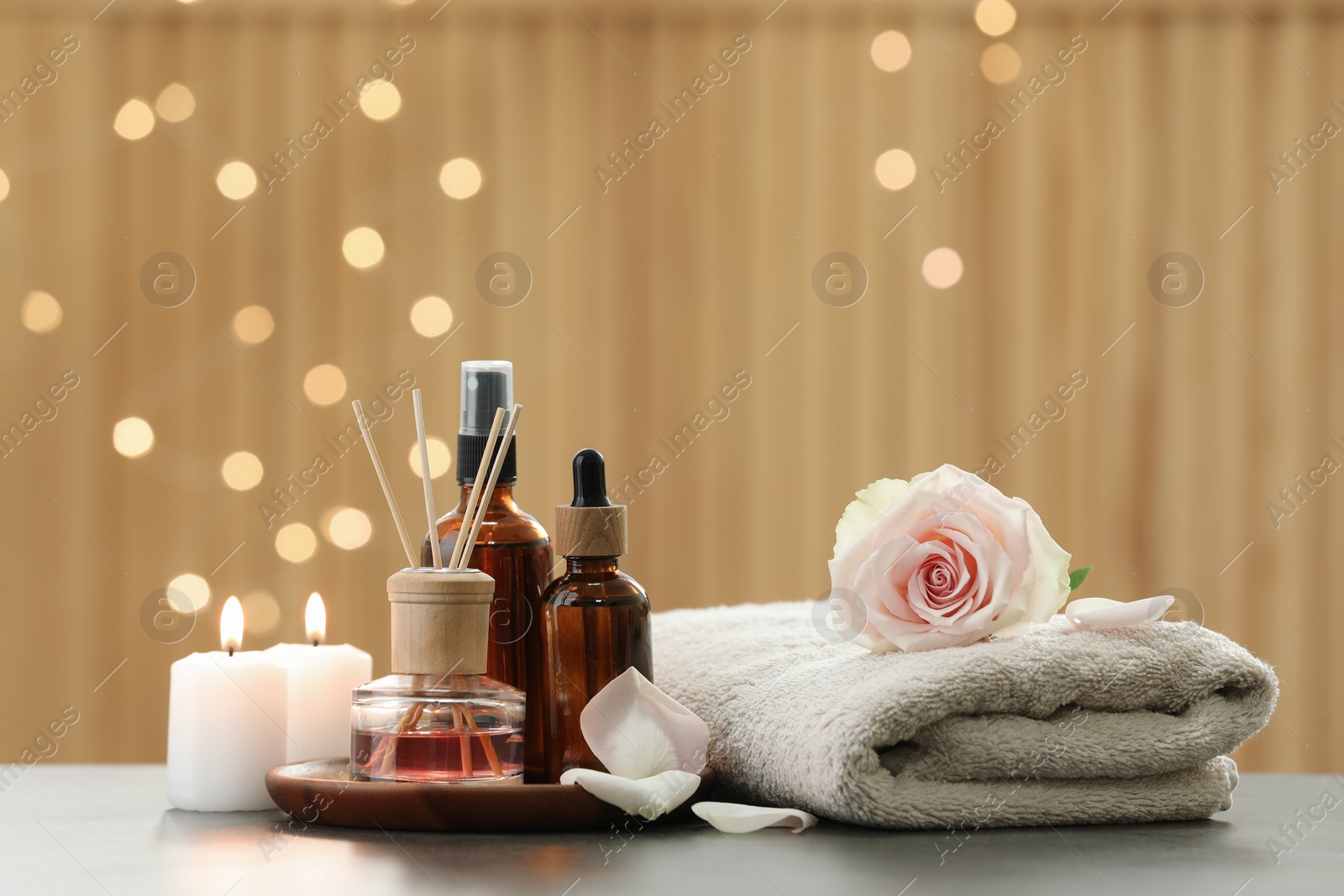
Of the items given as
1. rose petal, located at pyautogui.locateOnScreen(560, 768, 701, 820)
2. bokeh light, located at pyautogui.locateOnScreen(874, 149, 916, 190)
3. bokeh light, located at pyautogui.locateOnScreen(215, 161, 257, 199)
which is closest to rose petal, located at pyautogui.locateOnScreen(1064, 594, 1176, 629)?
rose petal, located at pyautogui.locateOnScreen(560, 768, 701, 820)

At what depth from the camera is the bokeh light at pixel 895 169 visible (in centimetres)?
169

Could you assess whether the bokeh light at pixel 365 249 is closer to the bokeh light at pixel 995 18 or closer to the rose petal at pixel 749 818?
the bokeh light at pixel 995 18

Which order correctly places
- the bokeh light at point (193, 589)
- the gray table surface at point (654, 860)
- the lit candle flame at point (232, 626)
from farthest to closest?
the bokeh light at point (193, 589) → the lit candle flame at point (232, 626) → the gray table surface at point (654, 860)

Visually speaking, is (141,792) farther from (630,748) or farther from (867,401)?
(867,401)

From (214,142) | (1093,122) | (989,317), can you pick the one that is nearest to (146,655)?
(214,142)

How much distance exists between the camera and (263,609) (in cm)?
167

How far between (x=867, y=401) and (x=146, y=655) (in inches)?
42.6

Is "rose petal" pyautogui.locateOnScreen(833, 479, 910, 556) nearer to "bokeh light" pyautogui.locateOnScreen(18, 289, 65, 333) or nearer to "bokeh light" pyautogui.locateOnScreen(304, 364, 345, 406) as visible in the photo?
"bokeh light" pyautogui.locateOnScreen(304, 364, 345, 406)

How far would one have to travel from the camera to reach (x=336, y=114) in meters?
1.69

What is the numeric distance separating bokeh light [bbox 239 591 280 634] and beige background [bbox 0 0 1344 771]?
20 mm

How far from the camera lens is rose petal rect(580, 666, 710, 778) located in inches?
21.6

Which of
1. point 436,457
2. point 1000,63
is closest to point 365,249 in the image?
point 436,457

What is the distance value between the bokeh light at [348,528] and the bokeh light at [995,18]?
112cm

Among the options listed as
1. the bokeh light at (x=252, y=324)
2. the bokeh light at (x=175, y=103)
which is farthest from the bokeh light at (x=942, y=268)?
the bokeh light at (x=175, y=103)
